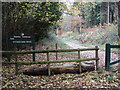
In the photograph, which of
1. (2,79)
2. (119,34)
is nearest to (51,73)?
(2,79)

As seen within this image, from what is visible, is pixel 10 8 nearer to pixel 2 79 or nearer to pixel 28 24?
pixel 28 24

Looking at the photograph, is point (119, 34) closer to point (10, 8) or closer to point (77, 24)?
point (10, 8)

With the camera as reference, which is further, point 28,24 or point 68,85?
point 28,24

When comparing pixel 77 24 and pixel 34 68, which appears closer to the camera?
pixel 34 68

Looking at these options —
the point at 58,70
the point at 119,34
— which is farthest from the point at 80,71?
the point at 119,34

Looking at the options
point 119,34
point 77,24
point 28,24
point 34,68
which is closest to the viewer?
point 34,68

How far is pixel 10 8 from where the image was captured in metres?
8.90

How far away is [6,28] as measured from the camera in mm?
9102

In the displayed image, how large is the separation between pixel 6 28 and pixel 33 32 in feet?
10.6

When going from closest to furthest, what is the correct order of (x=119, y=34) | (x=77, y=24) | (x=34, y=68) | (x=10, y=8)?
(x=34, y=68) → (x=10, y=8) → (x=119, y=34) → (x=77, y=24)

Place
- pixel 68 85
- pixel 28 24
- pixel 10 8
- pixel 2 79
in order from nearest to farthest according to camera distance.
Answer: pixel 68 85, pixel 2 79, pixel 10 8, pixel 28 24

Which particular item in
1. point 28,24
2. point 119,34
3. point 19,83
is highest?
point 28,24

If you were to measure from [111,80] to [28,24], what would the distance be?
8140 millimetres

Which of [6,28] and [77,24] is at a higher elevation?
[77,24]
